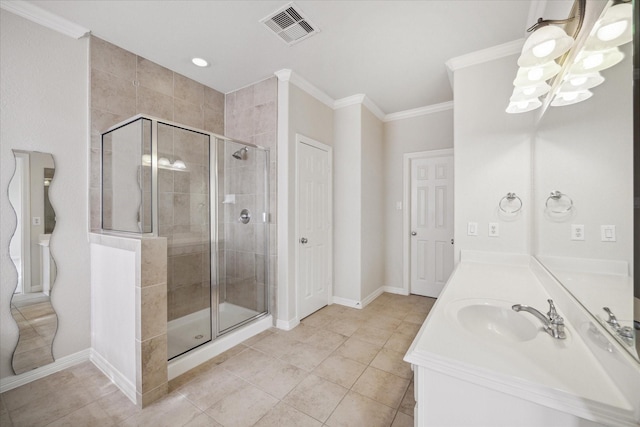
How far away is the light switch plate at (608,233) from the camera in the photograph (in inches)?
32.4

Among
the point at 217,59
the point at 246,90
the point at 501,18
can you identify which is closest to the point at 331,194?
the point at 246,90

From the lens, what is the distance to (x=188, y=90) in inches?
114

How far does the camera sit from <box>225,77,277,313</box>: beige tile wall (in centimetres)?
267

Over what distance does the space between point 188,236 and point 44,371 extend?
4.44ft

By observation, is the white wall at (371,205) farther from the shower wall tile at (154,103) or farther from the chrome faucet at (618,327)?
the chrome faucet at (618,327)

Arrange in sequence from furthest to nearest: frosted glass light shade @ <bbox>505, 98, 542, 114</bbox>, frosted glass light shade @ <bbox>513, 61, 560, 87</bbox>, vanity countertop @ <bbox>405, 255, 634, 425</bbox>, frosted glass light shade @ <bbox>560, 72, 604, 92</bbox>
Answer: frosted glass light shade @ <bbox>505, 98, 542, 114</bbox> → frosted glass light shade @ <bbox>513, 61, 560, 87</bbox> → frosted glass light shade @ <bbox>560, 72, 604, 92</bbox> → vanity countertop @ <bbox>405, 255, 634, 425</bbox>

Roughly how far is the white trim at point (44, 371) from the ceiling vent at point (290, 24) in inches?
119

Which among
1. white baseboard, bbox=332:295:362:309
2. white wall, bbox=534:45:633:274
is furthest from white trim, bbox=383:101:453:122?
white baseboard, bbox=332:295:362:309

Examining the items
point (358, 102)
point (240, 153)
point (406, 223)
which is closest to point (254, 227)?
point (240, 153)

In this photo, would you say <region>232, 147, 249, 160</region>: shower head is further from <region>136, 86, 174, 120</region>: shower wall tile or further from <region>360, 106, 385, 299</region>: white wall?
<region>360, 106, 385, 299</region>: white wall

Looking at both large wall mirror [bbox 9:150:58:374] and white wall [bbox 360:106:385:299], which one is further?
white wall [bbox 360:106:385:299]

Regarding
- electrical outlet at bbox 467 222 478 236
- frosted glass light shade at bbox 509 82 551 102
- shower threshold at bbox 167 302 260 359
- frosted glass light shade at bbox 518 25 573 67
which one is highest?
frosted glass light shade at bbox 518 25 573 67

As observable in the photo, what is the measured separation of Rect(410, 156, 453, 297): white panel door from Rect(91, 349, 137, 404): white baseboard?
338cm

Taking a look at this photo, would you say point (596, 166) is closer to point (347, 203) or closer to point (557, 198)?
point (557, 198)
